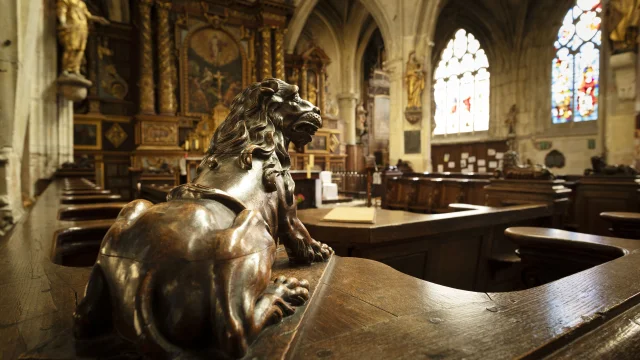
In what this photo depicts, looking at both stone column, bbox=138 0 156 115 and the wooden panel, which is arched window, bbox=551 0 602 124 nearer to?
the wooden panel

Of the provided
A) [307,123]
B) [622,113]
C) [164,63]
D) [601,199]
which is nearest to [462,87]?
[622,113]

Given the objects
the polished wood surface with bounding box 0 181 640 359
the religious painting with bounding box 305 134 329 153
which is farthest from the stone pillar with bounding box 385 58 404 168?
the polished wood surface with bounding box 0 181 640 359

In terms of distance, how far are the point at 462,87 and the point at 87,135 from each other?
1641cm

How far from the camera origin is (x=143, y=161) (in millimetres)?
10844

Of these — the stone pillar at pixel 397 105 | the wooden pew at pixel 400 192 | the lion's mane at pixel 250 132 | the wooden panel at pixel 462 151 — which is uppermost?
the stone pillar at pixel 397 105

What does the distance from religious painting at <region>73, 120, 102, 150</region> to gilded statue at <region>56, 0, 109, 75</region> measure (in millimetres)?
3278

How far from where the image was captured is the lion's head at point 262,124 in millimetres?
1150

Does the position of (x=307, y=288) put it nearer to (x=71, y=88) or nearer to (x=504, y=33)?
(x=71, y=88)

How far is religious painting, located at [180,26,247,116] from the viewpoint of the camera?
12250 millimetres

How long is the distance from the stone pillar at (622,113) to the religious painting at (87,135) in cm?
1377

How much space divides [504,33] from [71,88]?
1695cm

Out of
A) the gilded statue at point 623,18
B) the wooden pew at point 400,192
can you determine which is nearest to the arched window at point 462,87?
the gilded statue at point 623,18

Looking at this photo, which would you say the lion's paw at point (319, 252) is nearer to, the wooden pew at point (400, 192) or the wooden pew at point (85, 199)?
the wooden pew at point (85, 199)

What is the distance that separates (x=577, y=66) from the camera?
46.8ft
